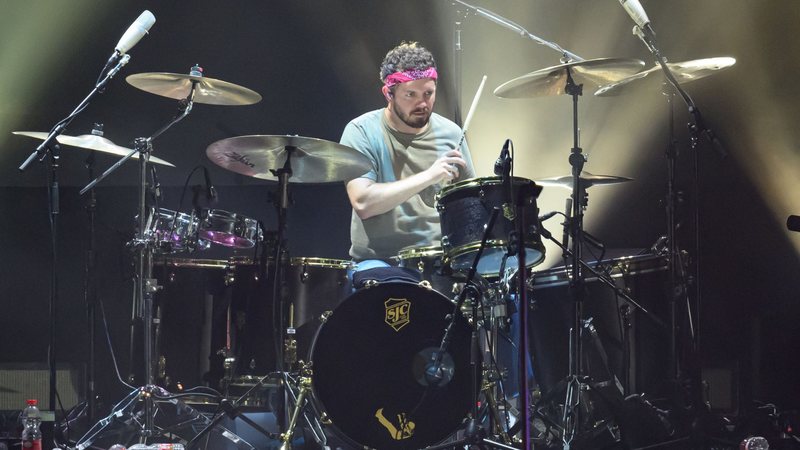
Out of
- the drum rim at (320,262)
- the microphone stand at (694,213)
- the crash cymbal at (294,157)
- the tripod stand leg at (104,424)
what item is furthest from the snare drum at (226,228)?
the microphone stand at (694,213)

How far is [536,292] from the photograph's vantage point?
5.08 m

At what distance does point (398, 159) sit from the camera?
4.87 metres

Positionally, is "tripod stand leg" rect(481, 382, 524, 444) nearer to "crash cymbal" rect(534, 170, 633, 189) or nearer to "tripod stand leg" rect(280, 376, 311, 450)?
"tripod stand leg" rect(280, 376, 311, 450)

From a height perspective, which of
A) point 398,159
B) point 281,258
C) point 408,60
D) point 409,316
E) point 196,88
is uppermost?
point 408,60

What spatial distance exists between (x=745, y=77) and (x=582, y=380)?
2637 mm

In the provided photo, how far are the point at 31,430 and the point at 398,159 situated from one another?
2.22 m

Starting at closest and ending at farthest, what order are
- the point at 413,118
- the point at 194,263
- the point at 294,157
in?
1. the point at 294,157
2. the point at 413,118
3. the point at 194,263

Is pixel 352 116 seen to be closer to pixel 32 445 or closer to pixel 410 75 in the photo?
pixel 410 75

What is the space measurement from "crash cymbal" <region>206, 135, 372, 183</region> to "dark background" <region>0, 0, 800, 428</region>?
1554mm

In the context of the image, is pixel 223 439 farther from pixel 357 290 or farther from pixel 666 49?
pixel 666 49

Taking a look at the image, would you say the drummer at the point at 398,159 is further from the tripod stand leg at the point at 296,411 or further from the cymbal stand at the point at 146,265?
the cymbal stand at the point at 146,265

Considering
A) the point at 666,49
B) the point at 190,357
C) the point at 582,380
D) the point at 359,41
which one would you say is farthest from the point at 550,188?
the point at 190,357

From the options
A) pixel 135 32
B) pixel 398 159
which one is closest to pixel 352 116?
pixel 398 159

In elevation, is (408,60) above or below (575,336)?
above
